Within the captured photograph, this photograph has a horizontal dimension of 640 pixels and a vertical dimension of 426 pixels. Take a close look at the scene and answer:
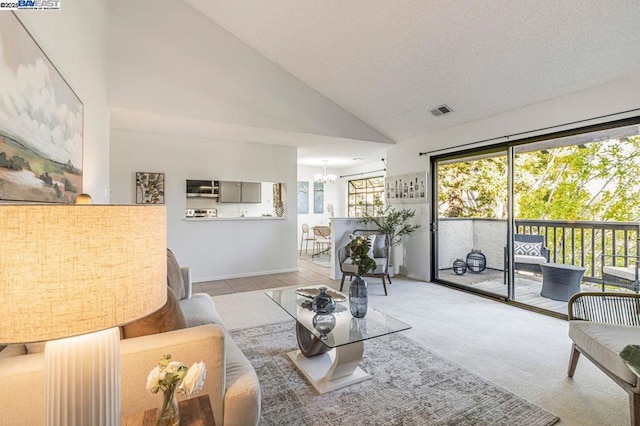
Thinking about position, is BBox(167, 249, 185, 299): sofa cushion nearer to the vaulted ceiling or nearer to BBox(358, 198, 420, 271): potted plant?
the vaulted ceiling

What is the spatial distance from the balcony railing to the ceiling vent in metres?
1.76

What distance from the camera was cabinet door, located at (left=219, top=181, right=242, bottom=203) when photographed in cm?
577

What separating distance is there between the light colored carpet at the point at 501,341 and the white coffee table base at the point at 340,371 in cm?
83

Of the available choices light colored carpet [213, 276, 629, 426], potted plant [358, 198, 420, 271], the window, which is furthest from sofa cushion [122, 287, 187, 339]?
the window

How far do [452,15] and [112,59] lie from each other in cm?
364

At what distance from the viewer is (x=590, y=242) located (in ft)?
12.1

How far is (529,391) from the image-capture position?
6.41 feet

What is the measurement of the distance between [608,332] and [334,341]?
167 centimetres

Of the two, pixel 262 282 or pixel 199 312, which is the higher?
pixel 199 312

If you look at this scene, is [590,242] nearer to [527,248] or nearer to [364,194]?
[527,248]

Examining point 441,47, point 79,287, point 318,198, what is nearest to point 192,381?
point 79,287

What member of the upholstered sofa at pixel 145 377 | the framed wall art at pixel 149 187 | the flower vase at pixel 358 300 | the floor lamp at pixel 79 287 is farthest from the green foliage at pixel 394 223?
the floor lamp at pixel 79 287

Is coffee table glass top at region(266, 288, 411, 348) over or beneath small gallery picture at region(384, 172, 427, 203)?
beneath

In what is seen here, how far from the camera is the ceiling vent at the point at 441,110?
13.3 feet
